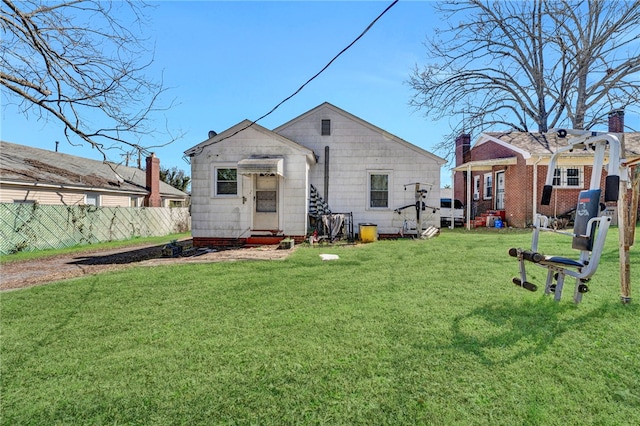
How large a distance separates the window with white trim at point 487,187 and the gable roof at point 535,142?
6.78 ft

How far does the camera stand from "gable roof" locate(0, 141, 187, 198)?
14.9 metres

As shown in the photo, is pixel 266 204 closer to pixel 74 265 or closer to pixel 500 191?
pixel 74 265

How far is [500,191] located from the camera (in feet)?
57.1

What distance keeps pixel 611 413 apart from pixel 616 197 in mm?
2317

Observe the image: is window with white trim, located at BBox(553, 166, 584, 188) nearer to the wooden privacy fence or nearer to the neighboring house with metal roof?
the neighboring house with metal roof

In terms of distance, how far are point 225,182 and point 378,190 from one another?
19.9 feet

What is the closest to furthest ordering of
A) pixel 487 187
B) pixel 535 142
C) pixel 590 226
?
pixel 590 226 → pixel 535 142 → pixel 487 187

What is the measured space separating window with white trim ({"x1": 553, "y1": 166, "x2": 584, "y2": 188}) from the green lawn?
12.5m

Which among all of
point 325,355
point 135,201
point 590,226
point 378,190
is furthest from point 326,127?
point 135,201

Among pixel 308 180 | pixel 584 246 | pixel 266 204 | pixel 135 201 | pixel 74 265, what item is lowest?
pixel 74 265

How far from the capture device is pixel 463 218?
720 inches

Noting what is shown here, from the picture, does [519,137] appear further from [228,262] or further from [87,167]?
[87,167]

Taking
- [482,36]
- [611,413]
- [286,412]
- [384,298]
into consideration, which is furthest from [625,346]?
[482,36]

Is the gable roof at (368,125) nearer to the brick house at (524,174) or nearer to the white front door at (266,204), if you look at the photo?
the white front door at (266,204)
